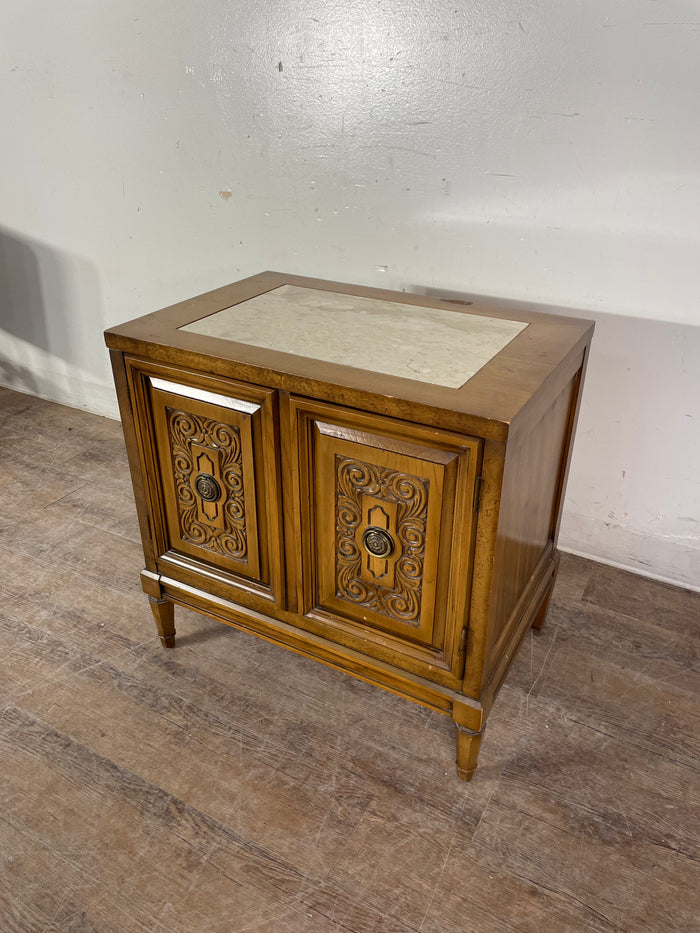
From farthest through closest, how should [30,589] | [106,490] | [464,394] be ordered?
1. [106,490]
2. [30,589]
3. [464,394]

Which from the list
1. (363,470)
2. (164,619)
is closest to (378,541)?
(363,470)

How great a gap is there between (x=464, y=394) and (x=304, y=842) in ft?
2.70

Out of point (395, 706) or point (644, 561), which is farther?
point (644, 561)

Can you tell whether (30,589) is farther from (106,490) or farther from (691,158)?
(691,158)

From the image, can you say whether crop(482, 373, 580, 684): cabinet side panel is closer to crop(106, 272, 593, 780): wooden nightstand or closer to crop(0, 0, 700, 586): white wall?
crop(106, 272, 593, 780): wooden nightstand

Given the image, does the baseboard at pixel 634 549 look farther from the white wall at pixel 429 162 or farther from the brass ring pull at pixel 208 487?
the brass ring pull at pixel 208 487

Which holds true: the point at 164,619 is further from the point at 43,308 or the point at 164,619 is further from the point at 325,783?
the point at 43,308

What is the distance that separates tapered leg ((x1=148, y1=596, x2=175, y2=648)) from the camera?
1620 millimetres

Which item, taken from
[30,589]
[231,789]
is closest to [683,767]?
[231,789]

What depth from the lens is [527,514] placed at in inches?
51.8

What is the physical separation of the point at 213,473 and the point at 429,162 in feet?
3.18

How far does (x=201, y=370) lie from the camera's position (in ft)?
4.13

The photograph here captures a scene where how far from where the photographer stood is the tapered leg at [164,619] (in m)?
1.62

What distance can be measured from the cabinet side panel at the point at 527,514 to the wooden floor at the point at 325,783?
0.89ft
